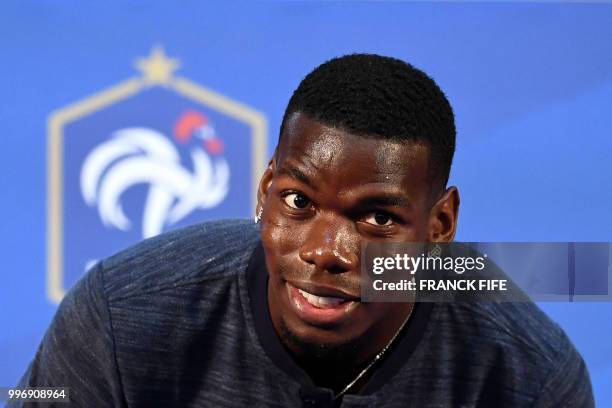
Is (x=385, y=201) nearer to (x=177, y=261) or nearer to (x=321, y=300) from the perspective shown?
(x=321, y=300)

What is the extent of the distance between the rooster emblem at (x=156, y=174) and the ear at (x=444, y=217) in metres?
0.58

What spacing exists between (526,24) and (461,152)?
236 mm

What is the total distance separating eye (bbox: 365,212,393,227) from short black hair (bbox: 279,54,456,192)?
5 cm

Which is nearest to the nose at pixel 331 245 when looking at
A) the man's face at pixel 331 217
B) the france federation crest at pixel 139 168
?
the man's face at pixel 331 217

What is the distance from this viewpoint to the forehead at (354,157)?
727 mm

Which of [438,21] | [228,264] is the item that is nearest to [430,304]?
[228,264]

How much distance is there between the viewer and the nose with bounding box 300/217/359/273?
756 millimetres

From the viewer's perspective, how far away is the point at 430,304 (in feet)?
2.86

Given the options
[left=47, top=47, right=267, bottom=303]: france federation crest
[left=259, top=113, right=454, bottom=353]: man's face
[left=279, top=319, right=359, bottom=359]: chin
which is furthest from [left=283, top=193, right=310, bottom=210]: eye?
[left=47, top=47, right=267, bottom=303]: france federation crest

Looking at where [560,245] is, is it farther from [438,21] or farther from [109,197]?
[109,197]

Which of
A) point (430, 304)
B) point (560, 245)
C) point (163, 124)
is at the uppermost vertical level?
point (163, 124)

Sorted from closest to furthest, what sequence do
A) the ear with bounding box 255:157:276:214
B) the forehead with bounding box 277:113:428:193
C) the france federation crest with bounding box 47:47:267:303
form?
the forehead with bounding box 277:113:428:193, the ear with bounding box 255:157:276:214, the france federation crest with bounding box 47:47:267:303

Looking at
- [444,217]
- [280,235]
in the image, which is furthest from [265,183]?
[444,217]

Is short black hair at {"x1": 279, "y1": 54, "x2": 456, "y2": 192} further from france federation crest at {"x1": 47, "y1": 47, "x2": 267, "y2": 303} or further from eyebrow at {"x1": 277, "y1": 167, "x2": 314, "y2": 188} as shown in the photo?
france federation crest at {"x1": 47, "y1": 47, "x2": 267, "y2": 303}
